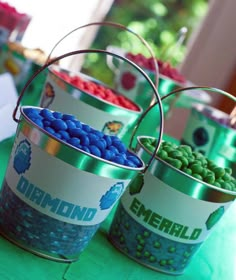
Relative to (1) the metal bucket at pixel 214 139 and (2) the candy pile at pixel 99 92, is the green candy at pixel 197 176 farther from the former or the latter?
(1) the metal bucket at pixel 214 139

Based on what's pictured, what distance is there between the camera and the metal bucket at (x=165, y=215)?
2.07 ft

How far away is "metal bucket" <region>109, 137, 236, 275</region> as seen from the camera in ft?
2.07

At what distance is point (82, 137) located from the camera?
0.57m

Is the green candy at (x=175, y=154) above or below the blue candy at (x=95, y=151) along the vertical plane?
above

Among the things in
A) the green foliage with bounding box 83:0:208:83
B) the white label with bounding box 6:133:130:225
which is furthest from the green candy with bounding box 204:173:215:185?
the green foliage with bounding box 83:0:208:83

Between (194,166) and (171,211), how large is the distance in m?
0.06

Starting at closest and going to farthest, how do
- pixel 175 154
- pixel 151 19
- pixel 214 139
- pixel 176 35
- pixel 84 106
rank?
1. pixel 175 154
2. pixel 84 106
3. pixel 214 139
4. pixel 176 35
5. pixel 151 19

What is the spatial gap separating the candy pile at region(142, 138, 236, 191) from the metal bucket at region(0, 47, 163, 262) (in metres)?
0.07

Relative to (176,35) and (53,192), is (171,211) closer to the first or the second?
(53,192)

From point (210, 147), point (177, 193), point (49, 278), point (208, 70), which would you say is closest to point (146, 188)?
point (177, 193)

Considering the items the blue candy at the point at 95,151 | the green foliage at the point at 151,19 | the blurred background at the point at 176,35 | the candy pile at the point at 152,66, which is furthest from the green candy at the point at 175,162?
the green foliage at the point at 151,19

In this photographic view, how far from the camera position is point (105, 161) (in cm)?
54

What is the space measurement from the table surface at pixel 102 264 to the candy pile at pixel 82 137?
0.12 metres

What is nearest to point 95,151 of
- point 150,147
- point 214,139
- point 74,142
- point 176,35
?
point 74,142
